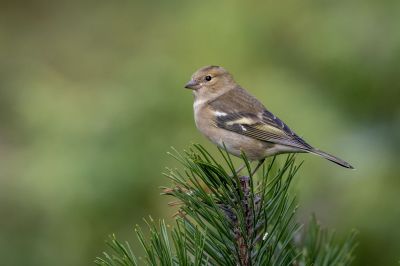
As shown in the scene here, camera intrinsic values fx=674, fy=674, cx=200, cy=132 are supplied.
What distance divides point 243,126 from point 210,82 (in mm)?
592

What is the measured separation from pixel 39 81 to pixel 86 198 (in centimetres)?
210

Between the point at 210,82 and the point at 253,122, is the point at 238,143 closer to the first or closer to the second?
the point at 253,122

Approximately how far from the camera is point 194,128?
192 inches

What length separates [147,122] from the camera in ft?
16.2

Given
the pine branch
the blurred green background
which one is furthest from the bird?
the pine branch

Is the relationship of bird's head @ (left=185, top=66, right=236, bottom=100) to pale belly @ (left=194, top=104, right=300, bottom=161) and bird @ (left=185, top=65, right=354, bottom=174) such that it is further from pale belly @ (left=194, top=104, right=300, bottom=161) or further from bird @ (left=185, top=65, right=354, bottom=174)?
pale belly @ (left=194, top=104, right=300, bottom=161)

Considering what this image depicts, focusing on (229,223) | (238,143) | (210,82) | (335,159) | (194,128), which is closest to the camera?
(229,223)

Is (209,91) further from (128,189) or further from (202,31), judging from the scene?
(202,31)

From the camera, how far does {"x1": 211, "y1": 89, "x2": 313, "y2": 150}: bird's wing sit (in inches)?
130

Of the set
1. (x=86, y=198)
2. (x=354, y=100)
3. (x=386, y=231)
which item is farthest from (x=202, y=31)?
(x=386, y=231)

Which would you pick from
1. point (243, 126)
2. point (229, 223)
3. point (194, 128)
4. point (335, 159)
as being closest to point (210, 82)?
point (243, 126)

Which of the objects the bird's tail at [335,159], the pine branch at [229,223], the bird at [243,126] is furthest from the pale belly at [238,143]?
the pine branch at [229,223]

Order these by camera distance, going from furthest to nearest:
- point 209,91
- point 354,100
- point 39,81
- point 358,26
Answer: point 39,81
point 358,26
point 354,100
point 209,91

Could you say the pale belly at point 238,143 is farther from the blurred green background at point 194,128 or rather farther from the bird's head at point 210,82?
the blurred green background at point 194,128
